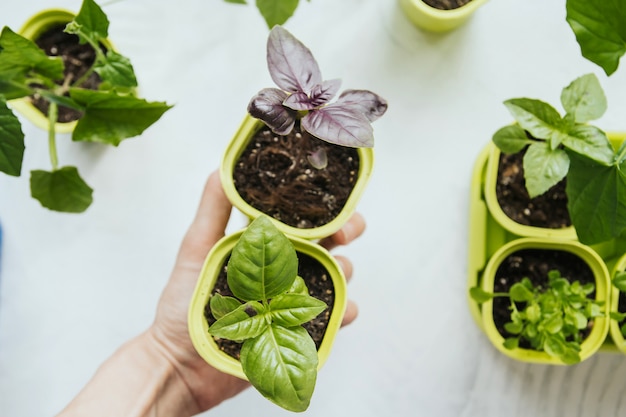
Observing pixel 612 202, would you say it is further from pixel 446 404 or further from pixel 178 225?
pixel 178 225

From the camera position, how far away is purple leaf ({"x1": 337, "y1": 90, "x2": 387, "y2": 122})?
647 millimetres

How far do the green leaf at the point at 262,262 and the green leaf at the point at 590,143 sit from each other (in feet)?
1.34

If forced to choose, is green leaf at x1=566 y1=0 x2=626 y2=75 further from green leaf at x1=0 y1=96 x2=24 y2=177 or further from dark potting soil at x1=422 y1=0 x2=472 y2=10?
green leaf at x1=0 y1=96 x2=24 y2=177

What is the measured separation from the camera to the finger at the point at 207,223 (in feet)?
2.98

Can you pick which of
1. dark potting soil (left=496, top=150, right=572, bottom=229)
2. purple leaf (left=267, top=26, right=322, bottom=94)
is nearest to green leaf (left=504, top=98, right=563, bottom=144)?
dark potting soil (left=496, top=150, right=572, bottom=229)

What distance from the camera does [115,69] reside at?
2.68 ft

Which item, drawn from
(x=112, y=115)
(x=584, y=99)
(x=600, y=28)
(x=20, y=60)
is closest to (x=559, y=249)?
(x=584, y=99)

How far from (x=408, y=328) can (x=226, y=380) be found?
0.35 meters

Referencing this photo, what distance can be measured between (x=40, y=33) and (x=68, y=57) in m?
0.06

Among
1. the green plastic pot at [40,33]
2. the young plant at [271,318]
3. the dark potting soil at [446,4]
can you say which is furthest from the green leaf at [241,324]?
the dark potting soil at [446,4]

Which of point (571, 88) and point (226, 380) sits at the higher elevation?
point (571, 88)

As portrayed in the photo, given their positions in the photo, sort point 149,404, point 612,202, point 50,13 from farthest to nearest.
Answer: point 50,13
point 149,404
point 612,202

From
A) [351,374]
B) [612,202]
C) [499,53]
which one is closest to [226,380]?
[351,374]

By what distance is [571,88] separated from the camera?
2.60 ft
